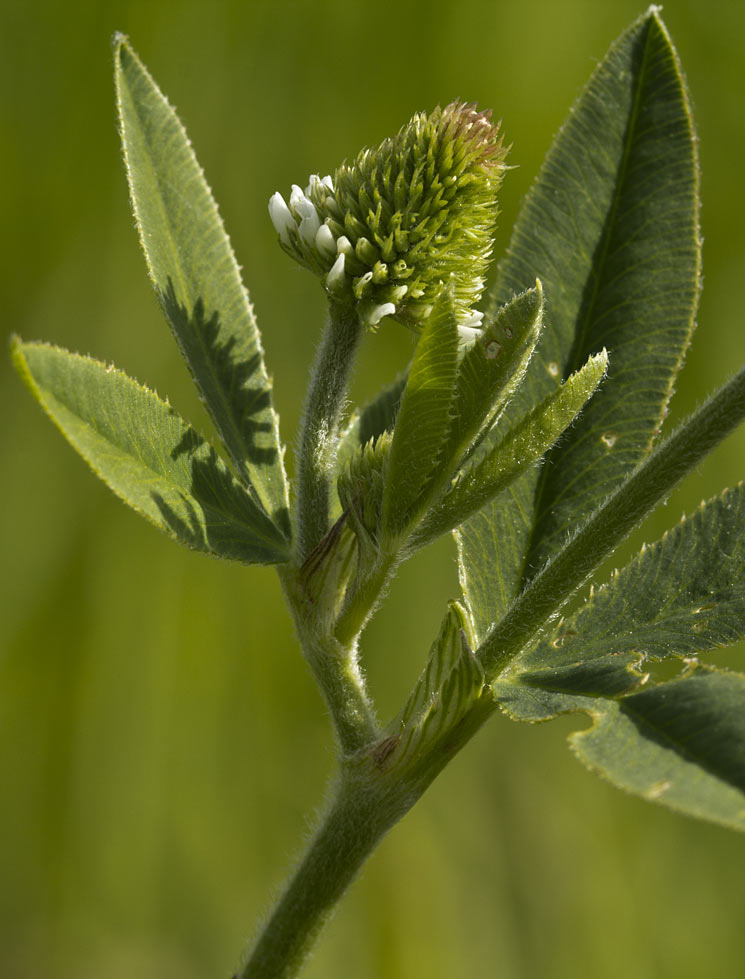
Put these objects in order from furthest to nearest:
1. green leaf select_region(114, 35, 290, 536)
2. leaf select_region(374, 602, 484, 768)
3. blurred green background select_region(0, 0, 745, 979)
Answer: blurred green background select_region(0, 0, 745, 979) → green leaf select_region(114, 35, 290, 536) → leaf select_region(374, 602, 484, 768)

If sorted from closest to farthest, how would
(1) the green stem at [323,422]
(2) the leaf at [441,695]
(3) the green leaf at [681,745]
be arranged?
(3) the green leaf at [681,745] → (2) the leaf at [441,695] → (1) the green stem at [323,422]

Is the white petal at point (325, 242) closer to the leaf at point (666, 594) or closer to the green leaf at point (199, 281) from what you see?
the green leaf at point (199, 281)

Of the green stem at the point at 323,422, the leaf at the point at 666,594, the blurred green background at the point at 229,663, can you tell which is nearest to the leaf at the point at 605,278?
the leaf at the point at 666,594

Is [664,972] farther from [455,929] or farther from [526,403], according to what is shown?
[526,403]

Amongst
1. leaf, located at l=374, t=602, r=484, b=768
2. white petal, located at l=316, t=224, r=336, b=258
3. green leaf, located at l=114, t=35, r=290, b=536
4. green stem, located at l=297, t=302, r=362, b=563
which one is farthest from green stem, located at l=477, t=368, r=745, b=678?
white petal, located at l=316, t=224, r=336, b=258

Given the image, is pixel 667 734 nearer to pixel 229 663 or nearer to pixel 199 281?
pixel 199 281

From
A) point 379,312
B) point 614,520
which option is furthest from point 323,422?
point 614,520

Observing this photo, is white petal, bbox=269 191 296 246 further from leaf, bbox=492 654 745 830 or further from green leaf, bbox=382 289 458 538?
leaf, bbox=492 654 745 830

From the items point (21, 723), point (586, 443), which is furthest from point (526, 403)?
point (21, 723)
